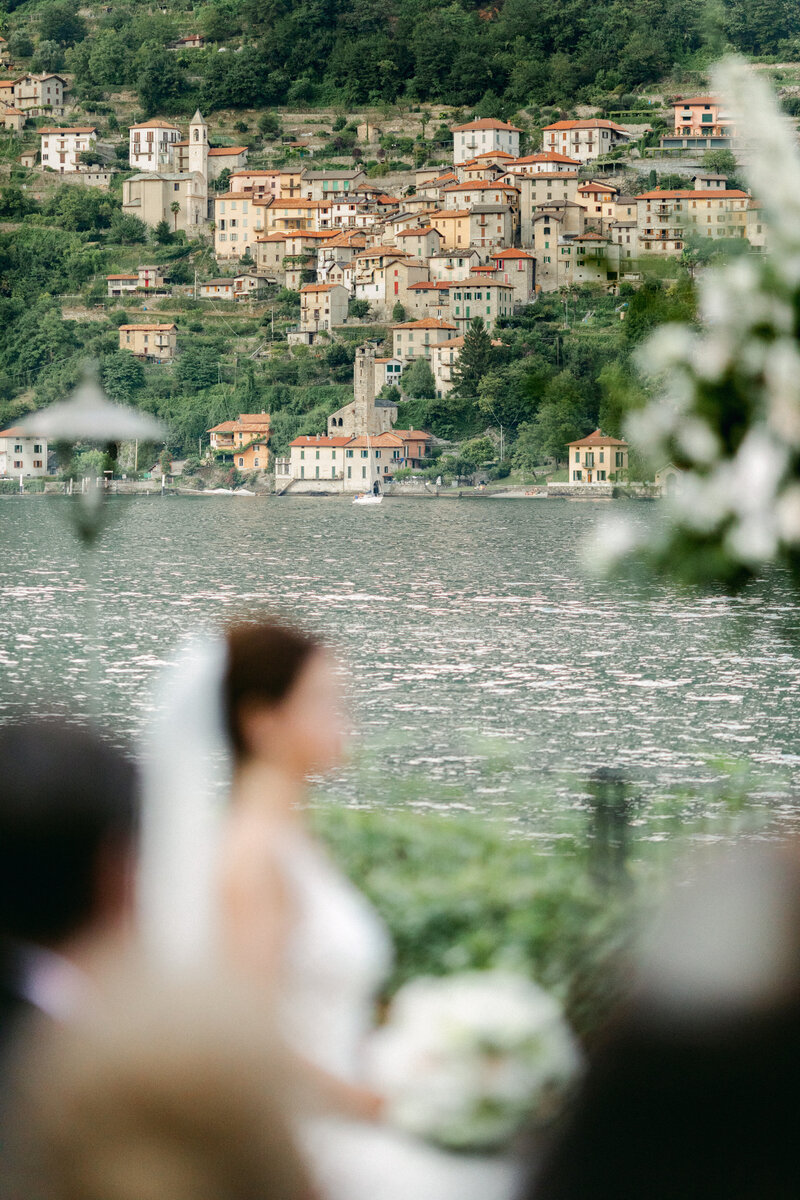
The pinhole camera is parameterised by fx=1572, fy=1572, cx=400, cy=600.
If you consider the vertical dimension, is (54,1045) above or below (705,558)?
below

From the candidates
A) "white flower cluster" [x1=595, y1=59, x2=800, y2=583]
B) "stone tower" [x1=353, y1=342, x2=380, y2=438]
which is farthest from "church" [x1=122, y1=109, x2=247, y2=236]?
"white flower cluster" [x1=595, y1=59, x2=800, y2=583]

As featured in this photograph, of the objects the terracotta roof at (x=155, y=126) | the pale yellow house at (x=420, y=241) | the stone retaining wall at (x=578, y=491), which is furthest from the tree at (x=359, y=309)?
the terracotta roof at (x=155, y=126)

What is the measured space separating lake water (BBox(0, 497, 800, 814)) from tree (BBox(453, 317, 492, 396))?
23.4 metres

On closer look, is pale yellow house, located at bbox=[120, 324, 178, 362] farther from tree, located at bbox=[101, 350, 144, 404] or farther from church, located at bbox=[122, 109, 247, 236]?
church, located at bbox=[122, 109, 247, 236]

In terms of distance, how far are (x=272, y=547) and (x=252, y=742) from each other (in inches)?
1437

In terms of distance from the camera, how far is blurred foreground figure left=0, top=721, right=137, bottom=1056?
212cm

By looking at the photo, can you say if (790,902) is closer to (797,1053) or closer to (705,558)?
(797,1053)

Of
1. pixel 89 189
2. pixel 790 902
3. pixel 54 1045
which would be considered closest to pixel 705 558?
pixel 54 1045

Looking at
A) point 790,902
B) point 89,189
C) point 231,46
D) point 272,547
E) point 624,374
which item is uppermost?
point 231,46

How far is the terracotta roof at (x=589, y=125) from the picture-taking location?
8400 centimetres

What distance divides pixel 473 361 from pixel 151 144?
3662cm

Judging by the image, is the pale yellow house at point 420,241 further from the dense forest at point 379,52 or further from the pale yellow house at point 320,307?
the dense forest at point 379,52

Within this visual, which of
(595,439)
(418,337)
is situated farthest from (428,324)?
(595,439)

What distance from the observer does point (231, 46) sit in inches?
4183
